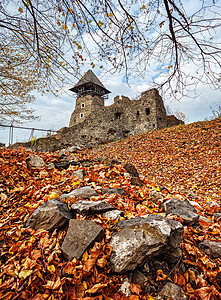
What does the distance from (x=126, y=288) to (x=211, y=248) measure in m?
1.14

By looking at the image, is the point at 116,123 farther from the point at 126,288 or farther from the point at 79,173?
the point at 126,288

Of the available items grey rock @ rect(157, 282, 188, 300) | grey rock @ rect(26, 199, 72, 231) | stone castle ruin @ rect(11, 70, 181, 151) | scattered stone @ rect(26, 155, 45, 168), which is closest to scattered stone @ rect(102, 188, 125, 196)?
grey rock @ rect(26, 199, 72, 231)

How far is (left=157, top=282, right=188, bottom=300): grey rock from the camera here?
1.34m

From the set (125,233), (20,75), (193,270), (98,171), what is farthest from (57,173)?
(20,75)

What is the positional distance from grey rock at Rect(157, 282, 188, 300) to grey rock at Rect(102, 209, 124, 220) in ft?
2.84

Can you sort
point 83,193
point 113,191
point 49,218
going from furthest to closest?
point 113,191, point 83,193, point 49,218

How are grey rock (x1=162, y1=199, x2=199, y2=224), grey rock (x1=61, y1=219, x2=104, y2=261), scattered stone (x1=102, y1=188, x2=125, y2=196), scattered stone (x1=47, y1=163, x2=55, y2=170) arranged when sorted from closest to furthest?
grey rock (x1=61, y1=219, x2=104, y2=261) → grey rock (x1=162, y1=199, x2=199, y2=224) → scattered stone (x1=102, y1=188, x2=125, y2=196) → scattered stone (x1=47, y1=163, x2=55, y2=170)

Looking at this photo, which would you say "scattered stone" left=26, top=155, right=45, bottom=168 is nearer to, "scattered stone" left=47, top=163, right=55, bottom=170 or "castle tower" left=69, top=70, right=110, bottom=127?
"scattered stone" left=47, top=163, right=55, bottom=170

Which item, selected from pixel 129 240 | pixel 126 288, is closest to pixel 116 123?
pixel 129 240

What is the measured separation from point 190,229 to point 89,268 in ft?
4.88

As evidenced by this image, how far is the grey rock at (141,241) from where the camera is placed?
1.50 m

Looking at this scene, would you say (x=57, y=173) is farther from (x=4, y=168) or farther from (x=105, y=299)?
(x=105, y=299)

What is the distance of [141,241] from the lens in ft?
5.21

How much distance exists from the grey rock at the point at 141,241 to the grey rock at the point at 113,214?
0.21m
